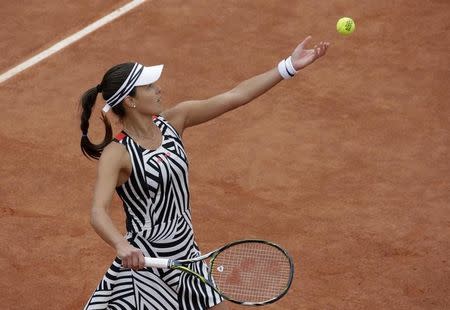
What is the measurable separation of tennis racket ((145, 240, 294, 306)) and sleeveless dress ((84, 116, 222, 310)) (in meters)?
0.09

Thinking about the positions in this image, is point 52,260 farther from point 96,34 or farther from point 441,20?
point 441,20

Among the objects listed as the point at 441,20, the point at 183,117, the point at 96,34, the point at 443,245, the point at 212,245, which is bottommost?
the point at 443,245

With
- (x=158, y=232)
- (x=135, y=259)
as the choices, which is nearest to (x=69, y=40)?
(x=158, y=232)

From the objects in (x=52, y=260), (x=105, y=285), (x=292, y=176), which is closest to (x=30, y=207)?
(x=52, y=260)

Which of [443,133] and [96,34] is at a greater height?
[96,34]

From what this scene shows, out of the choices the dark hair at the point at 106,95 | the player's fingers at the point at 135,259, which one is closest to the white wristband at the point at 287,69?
the dark hair at the point at 106,95

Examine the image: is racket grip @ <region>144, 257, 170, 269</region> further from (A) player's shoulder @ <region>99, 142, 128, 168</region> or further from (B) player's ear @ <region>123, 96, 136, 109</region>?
(B) player's ear @ <region>123, 96, 136, 109</region>

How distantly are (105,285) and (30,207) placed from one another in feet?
10.1

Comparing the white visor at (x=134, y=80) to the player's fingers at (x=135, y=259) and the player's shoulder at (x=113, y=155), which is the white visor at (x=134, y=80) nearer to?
the player's shoulder at (x=113, y=155)

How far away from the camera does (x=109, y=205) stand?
6156 mm

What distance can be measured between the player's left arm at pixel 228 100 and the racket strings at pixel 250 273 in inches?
32.9

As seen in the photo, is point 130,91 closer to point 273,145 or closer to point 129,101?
point 129,101

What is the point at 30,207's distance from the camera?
9.44m

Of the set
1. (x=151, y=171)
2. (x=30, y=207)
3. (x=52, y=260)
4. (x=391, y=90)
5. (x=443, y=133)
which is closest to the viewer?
(x=151, y=171)
